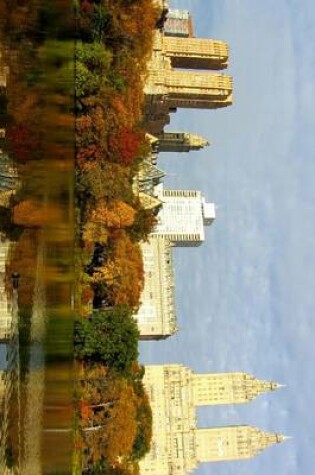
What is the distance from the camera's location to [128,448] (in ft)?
135

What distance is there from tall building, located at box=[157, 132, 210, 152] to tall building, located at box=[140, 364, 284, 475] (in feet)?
57.7

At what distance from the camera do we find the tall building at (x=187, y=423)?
58.1 meters

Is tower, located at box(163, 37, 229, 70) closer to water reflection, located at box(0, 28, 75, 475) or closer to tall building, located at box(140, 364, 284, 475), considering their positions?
water reflection, located at box(0, 28, 75, 475)

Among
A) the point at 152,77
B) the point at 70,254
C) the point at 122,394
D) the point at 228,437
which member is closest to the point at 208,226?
the point at 228,437

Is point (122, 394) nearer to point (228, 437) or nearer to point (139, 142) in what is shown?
point (139, 142)

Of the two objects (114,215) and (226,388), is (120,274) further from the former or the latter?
(226,388)

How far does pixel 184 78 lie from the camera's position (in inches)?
1919

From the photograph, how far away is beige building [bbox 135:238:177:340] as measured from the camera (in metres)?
55.1

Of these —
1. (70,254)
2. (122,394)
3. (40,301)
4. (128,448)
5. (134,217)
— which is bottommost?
(128,448)

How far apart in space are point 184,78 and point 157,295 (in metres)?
16.8

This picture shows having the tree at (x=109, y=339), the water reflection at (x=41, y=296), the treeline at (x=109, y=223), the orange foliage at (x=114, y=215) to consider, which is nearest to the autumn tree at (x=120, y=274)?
the treeline at (x=109, y=223)

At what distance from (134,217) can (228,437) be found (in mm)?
33167

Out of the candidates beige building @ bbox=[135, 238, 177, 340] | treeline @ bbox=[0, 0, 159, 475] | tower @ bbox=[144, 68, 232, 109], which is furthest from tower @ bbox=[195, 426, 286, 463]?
tower @ bbox=[144, 68, 232, 109]

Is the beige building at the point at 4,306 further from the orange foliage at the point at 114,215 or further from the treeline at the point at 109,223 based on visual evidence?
the orange foliage at the point at 114,215
